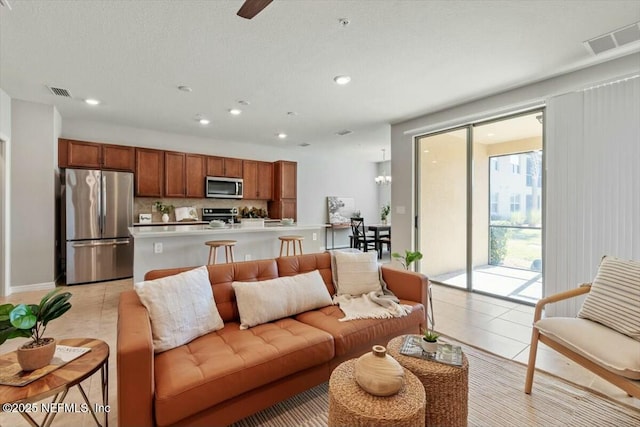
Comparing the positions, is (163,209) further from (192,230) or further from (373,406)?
(373,406)

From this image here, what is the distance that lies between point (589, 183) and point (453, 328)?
6.78 feet

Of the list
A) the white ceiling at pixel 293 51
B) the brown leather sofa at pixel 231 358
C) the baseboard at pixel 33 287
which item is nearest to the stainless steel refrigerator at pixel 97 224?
the baseboard at pixel 33 287

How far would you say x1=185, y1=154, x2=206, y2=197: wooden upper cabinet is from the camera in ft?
19.6

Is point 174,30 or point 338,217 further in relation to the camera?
point 338,217

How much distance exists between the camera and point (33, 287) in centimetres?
430

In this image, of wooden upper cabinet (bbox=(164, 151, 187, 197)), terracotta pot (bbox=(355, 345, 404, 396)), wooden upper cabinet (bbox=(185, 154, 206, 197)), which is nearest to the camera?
terracotta pot (bbox=(355, 345, 404, 396))

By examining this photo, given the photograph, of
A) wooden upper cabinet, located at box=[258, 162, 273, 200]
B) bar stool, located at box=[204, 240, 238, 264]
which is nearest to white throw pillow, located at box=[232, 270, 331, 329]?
bar stool, located at box=[204, 240, 238, 264]

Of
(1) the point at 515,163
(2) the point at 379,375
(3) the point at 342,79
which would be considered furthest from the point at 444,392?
(1) the point at 515,163

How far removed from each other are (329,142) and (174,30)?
4.48 metres

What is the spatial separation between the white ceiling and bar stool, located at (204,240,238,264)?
198 cm

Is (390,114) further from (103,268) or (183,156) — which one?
(103,268)

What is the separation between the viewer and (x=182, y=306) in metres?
1.79

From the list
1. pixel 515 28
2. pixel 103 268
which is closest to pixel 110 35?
pixel 515 28

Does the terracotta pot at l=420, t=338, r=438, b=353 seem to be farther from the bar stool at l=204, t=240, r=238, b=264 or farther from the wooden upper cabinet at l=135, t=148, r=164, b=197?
the wooden upper cabinet at l=135, t=148, r=164, b=197
